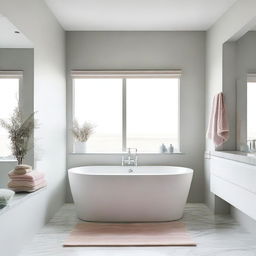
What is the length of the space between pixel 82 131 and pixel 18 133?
7.11 feet

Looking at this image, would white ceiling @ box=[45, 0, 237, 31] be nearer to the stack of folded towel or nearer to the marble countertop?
the marble countertop

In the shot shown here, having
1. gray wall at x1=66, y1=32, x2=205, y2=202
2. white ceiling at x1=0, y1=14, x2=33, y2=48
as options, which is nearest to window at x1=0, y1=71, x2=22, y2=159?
white ceiling at x1=0, y1=14, x2=33, y2=48

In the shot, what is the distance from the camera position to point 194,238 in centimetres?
380

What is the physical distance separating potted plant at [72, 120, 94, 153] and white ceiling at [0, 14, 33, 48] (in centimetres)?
202

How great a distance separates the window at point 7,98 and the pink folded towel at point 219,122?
2552 millimetres

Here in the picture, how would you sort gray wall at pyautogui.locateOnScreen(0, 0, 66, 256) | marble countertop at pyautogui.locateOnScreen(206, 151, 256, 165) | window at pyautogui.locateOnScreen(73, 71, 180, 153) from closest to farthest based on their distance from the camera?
gray wall at pyautogui.locateOnScreen(0, 0, 66, 256) < marble countertop at pyautogui.locateOnScreen(206, 151, 256, 165) < window at pyautogui.locateOnScreen(73, 71, 180, 153)

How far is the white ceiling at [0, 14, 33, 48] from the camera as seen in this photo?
3.04 m

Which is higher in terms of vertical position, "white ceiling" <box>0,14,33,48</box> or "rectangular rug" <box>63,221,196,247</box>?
"white ceiling" <box>0,14,33,48</box>

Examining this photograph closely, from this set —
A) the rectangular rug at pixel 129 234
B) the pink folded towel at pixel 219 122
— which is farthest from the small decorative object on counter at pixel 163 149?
the rectangular rug at pixel 129 234

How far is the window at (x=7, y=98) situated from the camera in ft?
11.8

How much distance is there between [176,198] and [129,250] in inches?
47.2

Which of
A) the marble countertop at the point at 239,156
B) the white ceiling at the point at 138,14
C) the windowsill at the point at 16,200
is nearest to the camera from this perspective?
the windowsill at the point at 16,200

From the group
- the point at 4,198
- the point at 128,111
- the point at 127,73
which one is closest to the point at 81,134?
the point at 128,111

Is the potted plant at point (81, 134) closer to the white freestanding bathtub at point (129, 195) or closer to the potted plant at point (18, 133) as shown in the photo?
the white freestanding bathtub at point (129, 195)
